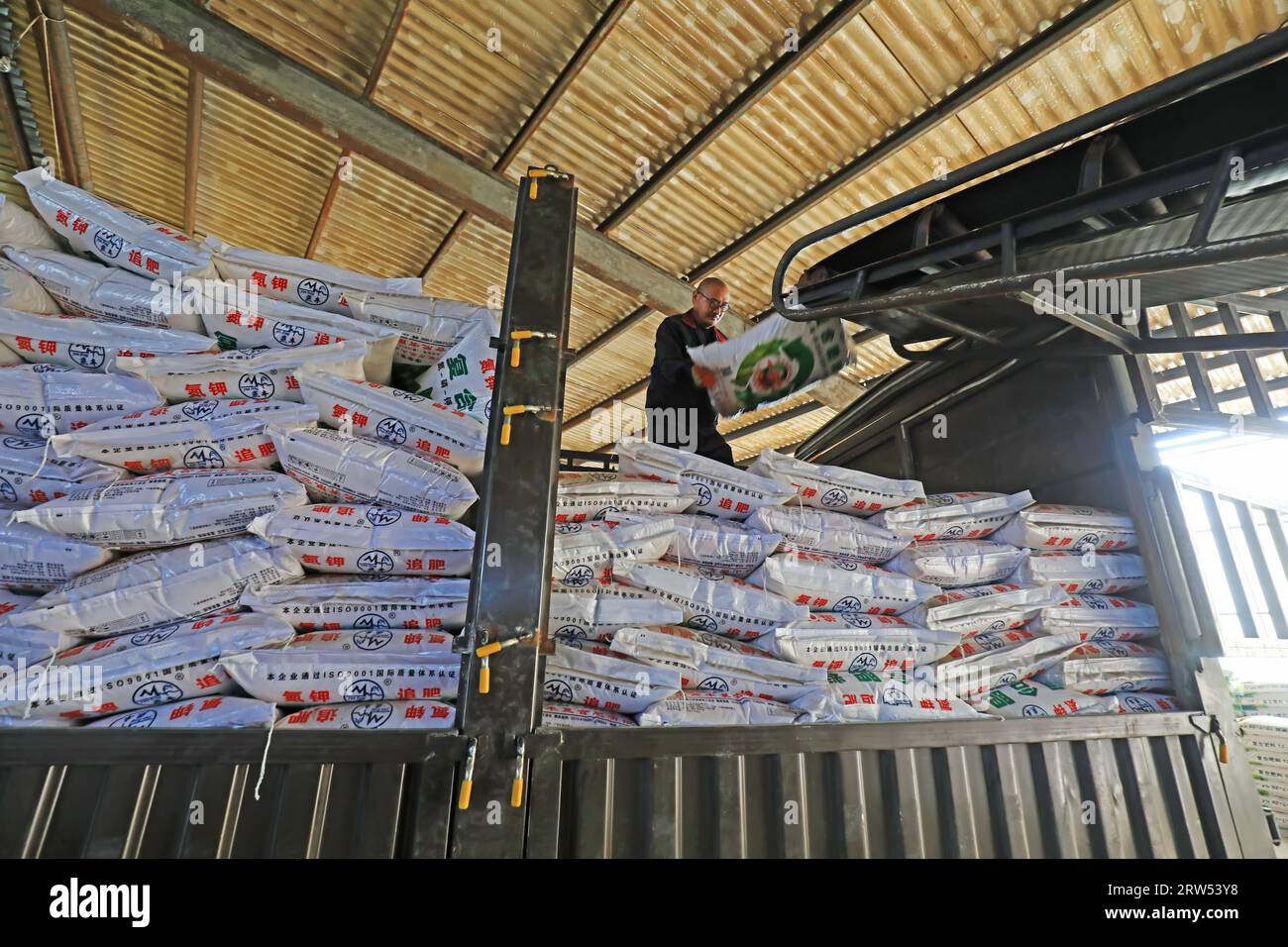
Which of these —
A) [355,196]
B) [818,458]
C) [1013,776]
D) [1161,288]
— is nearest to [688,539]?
[1013,776]

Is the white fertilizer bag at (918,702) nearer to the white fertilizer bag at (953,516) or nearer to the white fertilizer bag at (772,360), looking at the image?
the white fertilizer bag at (953,516)

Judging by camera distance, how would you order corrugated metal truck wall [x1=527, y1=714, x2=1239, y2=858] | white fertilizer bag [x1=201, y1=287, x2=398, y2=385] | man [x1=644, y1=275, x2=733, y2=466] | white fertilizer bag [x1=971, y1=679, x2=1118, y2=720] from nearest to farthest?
corrugated metal truck wall [x1=527, y1=714, x2=1239, y2=858] < white fertilizer bag [x1=201, y1=287, x2=398, y2=385] < white fertilizer bag [x1=971, y1=679, x2=1118, y2=720] < man [x1=644, y1=275, x2=733, y2=466]

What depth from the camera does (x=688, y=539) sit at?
226 centimetres

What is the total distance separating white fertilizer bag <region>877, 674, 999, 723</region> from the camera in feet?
6.94

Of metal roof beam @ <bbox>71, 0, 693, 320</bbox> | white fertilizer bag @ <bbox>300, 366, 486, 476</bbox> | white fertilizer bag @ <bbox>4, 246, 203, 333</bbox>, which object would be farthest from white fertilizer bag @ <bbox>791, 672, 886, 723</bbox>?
metal roof beam @ <bbox>71, 0, 693, 320</bbox>

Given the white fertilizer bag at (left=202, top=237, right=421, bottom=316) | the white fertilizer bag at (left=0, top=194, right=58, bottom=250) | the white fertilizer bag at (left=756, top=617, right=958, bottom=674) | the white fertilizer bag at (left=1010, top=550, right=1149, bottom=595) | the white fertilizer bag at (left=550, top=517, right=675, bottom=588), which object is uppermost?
the white fertilizer bag at (left=0, top=194, right=58, bottom=250)

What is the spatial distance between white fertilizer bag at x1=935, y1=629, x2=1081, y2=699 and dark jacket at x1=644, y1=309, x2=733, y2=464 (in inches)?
47.9

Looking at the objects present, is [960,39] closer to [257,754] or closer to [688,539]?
[688,539]

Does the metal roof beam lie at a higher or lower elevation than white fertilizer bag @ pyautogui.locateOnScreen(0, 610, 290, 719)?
higher

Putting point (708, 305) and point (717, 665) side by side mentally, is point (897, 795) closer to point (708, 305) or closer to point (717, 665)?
point (717, 665)

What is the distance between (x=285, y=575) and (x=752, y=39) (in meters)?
4.35

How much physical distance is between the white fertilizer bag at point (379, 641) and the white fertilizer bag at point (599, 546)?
15.1 inches

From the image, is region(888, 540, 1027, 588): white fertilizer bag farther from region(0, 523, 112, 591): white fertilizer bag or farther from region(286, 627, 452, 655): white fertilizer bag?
region(0, 523, 112, 591): white fertilizer bag

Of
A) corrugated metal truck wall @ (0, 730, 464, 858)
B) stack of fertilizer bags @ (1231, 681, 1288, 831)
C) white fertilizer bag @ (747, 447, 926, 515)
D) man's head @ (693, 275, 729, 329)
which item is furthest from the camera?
stack of fertilizer bags @ (1231, 681, 1288, 831)
